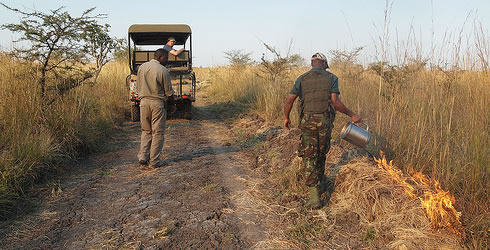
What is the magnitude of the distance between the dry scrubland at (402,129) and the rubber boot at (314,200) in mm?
1153

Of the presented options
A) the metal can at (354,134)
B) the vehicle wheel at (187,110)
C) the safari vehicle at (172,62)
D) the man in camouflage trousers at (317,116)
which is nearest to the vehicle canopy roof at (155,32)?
the safari vehicle at (172,62)

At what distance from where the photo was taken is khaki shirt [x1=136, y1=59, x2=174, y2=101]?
5344mm

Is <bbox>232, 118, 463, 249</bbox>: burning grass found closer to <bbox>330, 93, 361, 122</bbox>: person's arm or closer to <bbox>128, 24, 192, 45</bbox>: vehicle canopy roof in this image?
<bbox>330, 93, 361, 122</bbox>: person's arm

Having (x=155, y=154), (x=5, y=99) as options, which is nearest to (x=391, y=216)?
(x=155, y=154)

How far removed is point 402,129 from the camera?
4.40 m

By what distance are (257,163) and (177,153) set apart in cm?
155

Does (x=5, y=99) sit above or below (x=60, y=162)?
above

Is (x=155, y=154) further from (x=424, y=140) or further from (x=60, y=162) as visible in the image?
(x=424, y=140)

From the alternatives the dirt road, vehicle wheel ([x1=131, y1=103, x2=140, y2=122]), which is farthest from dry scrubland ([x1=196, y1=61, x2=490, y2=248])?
vehicle wheel ([x1=131, y1=103, x2=140, y2=122])

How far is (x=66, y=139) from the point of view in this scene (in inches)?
215

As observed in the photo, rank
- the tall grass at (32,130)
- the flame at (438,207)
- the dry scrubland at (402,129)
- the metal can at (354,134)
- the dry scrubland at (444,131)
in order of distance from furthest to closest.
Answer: the tall grass at (32,130), the metal can at (354,134), the dry scrubland at (402,129), the dry scrubland at (444,131), the flame at (438,207)

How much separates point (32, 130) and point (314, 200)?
13.4 feet

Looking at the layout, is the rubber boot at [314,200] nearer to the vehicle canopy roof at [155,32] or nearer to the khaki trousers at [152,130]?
the khaki trousers at [152,130]

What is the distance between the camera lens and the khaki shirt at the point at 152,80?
17.5ft
